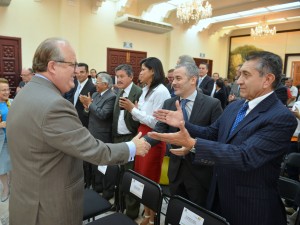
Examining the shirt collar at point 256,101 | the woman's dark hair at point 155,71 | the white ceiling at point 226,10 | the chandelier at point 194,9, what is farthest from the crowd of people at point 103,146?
the white ceiling at point 226,10

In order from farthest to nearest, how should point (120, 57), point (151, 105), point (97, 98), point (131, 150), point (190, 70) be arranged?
point (120, 57) < point (97, 98) < point (151, 105) < point (190, 70) < point (131, 150)

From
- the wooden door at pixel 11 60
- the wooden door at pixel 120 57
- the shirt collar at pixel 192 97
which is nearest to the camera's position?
the shirt collar at pixel 192 97

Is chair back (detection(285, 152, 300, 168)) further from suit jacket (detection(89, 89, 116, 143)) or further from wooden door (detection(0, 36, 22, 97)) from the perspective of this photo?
wooden door (detection(0, 36, 22, 97))

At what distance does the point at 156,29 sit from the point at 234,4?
2.84 m

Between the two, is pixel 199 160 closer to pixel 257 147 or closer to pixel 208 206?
pixel 257 147

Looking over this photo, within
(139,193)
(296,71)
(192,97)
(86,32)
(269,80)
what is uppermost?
(86,32)

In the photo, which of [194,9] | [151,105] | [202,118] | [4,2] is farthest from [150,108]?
[4,2]

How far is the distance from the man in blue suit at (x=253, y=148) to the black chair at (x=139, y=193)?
0.43 meters

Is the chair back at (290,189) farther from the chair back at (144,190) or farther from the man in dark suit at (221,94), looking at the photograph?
the man in dark suit at (221,94)

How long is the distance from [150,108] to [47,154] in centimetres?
142

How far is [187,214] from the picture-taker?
4.88ft

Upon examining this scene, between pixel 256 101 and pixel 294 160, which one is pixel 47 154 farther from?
pixel 294 160

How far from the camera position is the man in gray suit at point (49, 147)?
1.21m

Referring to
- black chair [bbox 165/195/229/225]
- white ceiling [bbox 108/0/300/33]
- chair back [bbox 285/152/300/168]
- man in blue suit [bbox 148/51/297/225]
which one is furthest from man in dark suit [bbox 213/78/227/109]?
black chair [bbox 165/195/229/225]
